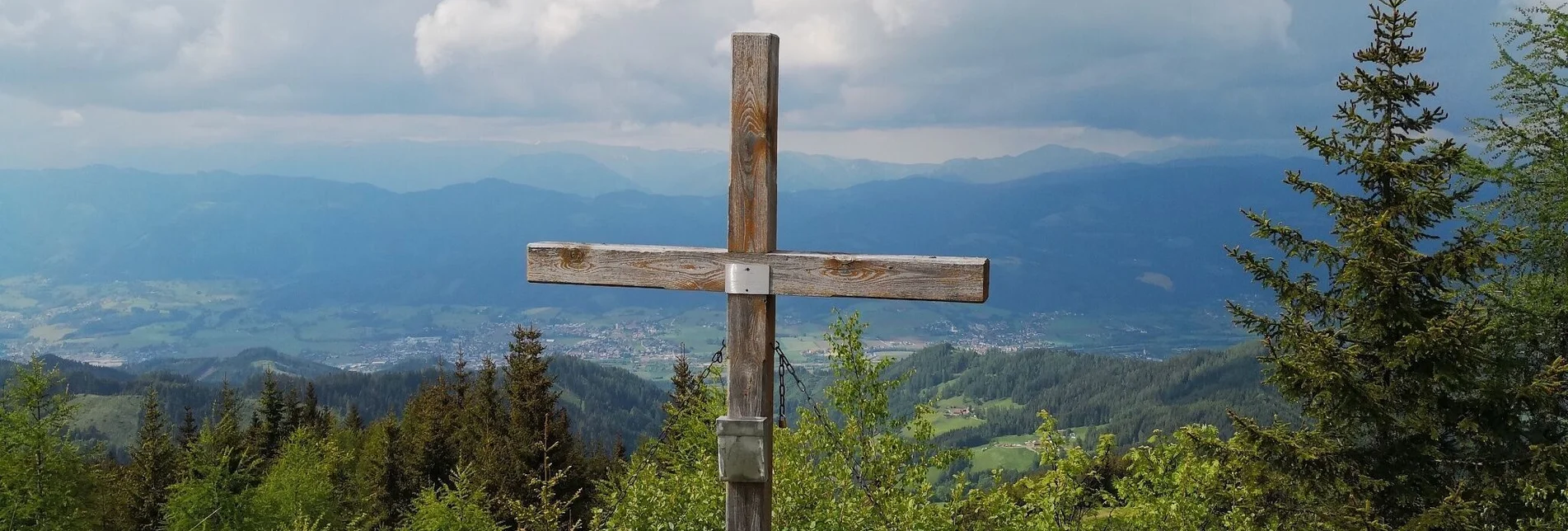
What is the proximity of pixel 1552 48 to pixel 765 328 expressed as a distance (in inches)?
818

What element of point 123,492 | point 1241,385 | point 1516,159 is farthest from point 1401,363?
point 1241,385

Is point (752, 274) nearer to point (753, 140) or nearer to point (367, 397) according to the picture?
point (753, 140)

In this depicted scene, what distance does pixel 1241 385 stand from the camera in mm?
154875

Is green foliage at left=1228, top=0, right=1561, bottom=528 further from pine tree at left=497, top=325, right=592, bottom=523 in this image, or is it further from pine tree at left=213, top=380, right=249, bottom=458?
pine tree at left=497, top=325, right=592, bottom=523

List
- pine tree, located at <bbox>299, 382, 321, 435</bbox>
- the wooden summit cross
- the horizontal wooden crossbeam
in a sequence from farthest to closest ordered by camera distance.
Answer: pine tree, located at <bbox>299, 382, 321, 435</bbox> → the wooden summit cross → the horizontal wooden crossbeam

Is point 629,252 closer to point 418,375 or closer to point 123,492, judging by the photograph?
point 123,492

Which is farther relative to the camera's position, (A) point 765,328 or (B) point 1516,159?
(B) point 1516,159

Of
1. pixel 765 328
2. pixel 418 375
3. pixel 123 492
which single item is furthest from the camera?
pixel 418 375

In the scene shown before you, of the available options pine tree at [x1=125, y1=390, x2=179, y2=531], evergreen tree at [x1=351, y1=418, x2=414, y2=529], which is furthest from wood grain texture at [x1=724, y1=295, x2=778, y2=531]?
evergreen tree at [x1=351, y1=418, x2=414, y2=529]

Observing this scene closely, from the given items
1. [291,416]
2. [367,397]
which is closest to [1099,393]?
[367,397]

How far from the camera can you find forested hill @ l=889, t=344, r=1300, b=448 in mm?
146038

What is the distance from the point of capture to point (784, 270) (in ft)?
21.5

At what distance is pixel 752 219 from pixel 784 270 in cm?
37

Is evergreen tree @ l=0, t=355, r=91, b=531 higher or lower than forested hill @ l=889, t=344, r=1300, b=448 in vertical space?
higher
